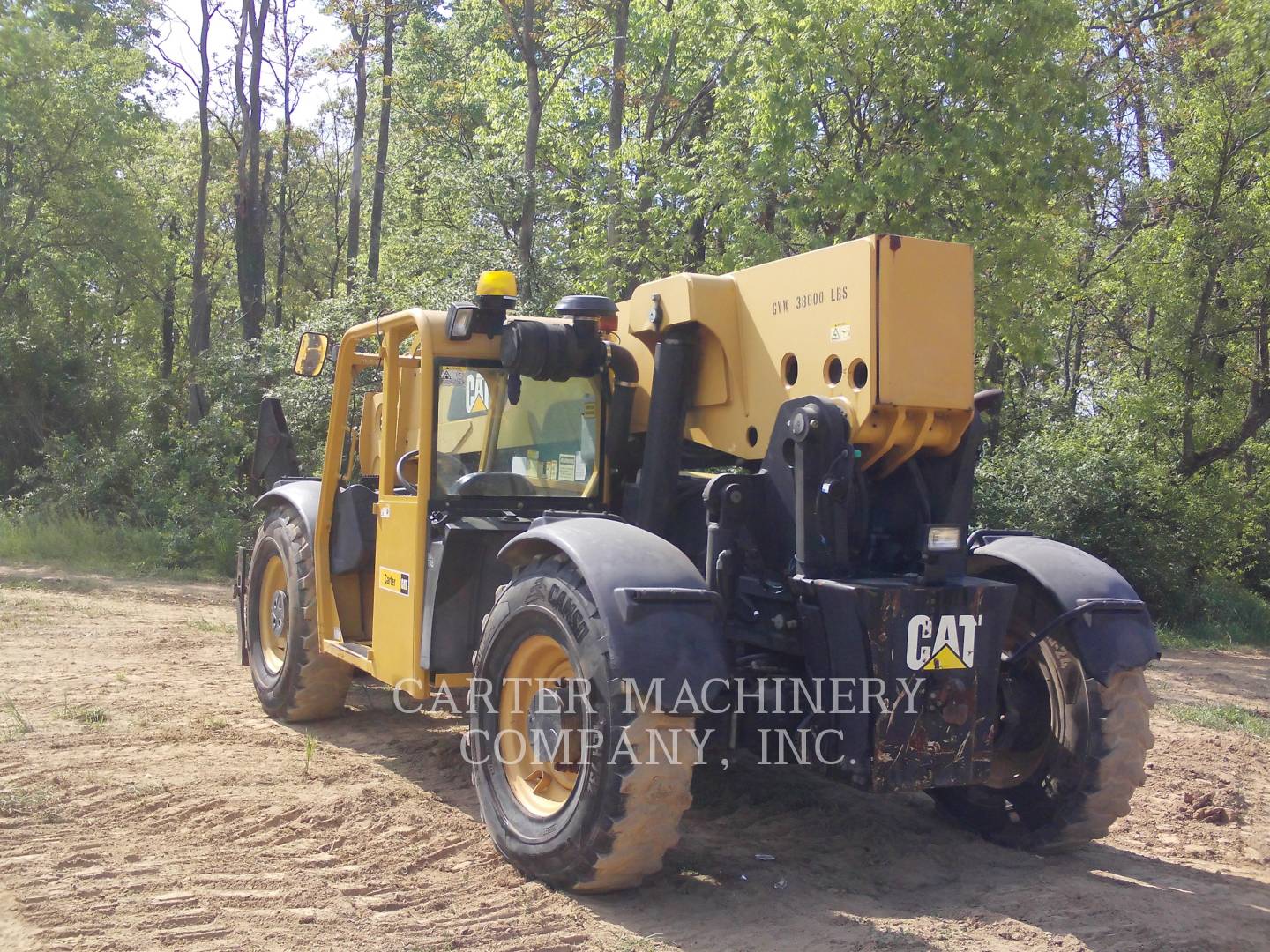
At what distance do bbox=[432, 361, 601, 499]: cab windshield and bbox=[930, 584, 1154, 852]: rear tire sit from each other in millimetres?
2174

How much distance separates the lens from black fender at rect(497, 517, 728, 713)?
4.19 meters

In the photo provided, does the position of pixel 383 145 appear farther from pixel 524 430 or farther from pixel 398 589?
pixel 398 589

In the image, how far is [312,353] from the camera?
6652 millimetres

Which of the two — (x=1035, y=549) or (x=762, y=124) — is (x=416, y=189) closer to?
(x=762, y=124)

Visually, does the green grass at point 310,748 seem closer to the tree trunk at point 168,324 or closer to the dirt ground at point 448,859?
the dirt ground at point 448,859

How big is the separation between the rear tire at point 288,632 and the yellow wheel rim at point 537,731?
7.66 feet

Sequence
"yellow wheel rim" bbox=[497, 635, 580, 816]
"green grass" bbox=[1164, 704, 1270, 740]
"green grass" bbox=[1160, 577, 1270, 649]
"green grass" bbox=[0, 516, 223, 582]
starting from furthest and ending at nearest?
"green grass" bbox=[0, 516, 223, 582], "green grass" bbox=[1160, 577, 1270, 649], "green grass" bbox=[1164, 704, 1270, 740], "yellow wheel rim" bbox=[497, 635, 580, 816]

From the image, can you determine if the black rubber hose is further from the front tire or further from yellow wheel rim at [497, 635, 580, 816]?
yellow wheel rim at [497, 635, 580, 816]

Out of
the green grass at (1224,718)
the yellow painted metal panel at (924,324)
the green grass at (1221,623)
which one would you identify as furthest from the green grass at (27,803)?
the green grass at (1221,623)

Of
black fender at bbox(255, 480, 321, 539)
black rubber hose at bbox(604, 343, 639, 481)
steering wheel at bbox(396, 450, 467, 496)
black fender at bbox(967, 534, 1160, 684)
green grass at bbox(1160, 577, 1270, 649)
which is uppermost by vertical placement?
black rubber hose at bbox(604, 343, 639, 481)

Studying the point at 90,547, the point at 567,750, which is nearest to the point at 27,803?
the point at 567,750

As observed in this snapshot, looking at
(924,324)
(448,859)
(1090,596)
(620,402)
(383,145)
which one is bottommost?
(448,859)

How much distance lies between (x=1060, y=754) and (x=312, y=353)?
170 inches

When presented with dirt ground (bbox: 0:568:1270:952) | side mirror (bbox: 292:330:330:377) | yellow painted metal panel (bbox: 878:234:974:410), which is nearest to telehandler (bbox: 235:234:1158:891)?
yellow painted metal panel (bbox: 878:234:974:410)
